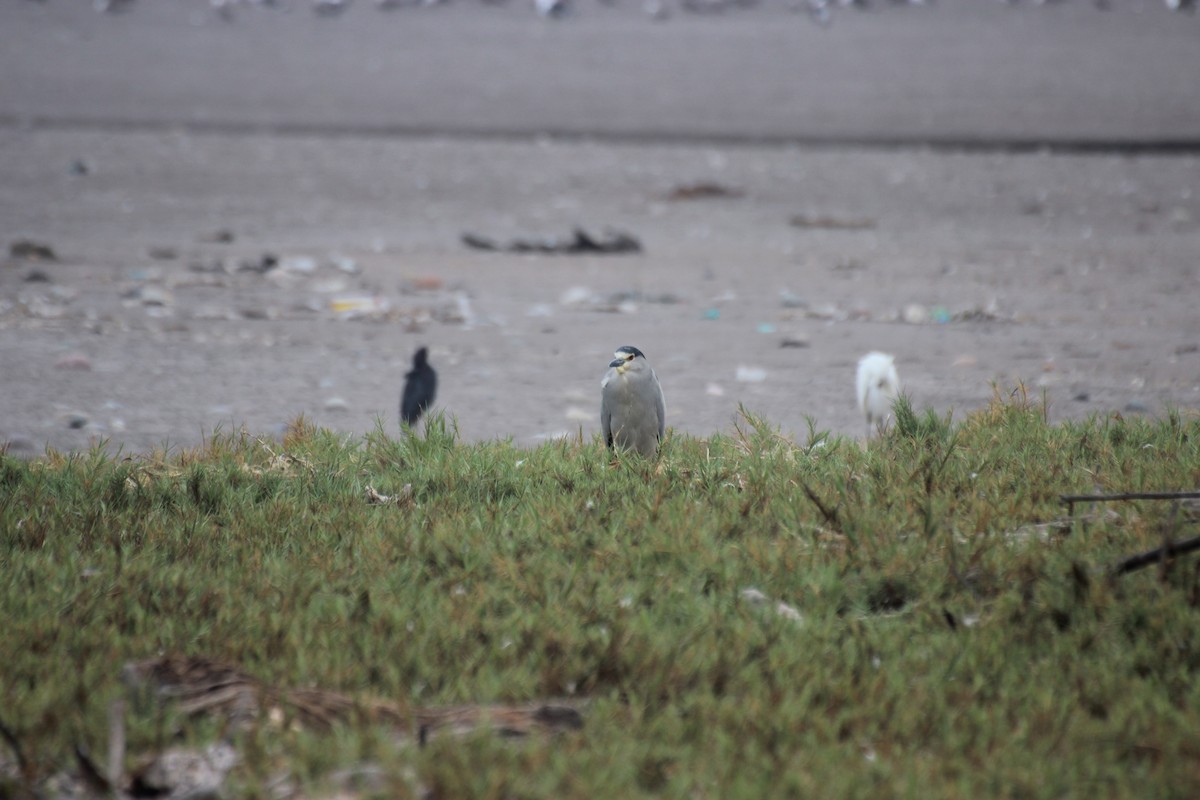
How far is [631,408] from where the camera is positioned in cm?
442

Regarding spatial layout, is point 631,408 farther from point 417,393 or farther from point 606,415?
point 417,393

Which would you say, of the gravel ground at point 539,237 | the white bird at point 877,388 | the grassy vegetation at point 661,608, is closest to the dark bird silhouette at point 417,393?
the gravel ground at point 539,237

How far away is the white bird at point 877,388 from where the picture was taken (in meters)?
5.23

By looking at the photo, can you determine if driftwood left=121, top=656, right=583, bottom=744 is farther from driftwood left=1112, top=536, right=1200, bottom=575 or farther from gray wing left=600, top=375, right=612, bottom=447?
gray wing left=600, top=375, right=612, bottom=447

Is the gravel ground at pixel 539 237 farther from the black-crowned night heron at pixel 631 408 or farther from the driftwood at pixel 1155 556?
the driftwood at pixel 1155 556

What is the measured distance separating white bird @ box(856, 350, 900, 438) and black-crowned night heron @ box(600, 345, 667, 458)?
120cm

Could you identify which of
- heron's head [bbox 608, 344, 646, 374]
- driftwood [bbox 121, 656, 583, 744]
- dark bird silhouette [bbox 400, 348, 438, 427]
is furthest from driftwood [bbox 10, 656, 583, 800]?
dark bird silhouette [bbox 400, 348, 438, 427]

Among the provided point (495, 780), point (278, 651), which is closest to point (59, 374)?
point (278, 651)

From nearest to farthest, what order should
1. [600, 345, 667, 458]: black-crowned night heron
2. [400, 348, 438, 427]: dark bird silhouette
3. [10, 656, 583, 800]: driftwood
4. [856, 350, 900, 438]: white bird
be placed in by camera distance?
[10, 656, 583, 800]: driftwood < [600, 345, 667, 458]: black-crowned night heron < [856, 350, 900, 438]: white bird < [400, 348, 438, 427]: dark bird silhouette

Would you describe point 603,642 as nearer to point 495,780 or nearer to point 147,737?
point 495,780

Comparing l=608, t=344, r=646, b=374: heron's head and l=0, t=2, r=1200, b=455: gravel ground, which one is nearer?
l=608, t=344, r=646, b=374: heron's head

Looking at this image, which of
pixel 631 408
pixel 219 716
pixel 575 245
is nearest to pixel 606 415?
pixel 631 408

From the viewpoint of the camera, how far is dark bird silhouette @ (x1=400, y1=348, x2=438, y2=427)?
5.33 metres

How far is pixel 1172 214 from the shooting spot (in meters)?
12.8
